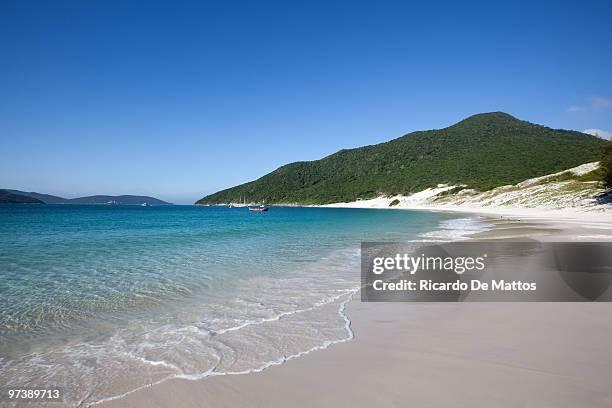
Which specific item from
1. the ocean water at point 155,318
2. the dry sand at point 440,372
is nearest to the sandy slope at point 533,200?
the dry sand at point 440,372

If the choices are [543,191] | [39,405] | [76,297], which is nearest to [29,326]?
[76,297]

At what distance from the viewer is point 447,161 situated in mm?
132625

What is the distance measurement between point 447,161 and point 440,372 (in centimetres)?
14005

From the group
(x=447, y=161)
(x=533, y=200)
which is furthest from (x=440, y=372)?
(x=447, y=161)

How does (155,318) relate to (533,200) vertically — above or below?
below

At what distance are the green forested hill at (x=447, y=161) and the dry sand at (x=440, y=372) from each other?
8864cm

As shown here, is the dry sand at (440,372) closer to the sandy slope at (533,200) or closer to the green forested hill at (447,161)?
the sandy slope at (533,200)

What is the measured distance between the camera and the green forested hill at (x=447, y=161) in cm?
11062

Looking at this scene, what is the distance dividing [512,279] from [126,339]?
9.35 metres

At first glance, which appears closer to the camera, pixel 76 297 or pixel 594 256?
pixel 76 297

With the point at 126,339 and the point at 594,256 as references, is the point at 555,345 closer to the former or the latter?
the point at 126,339

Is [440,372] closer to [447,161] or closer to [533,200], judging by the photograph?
[533,200]

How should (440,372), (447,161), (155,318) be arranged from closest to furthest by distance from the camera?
(440,372) → (155,318) → (447,161)

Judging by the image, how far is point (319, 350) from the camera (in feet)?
17.3
